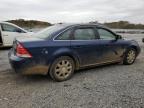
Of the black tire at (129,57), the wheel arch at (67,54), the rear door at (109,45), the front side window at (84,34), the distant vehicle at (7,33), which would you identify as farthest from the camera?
the distant vehicle at (7,33)

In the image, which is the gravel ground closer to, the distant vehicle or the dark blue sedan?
the dark blue sedan

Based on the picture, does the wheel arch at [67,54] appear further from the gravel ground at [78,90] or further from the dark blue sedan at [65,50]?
the gravel ground at [78,90]

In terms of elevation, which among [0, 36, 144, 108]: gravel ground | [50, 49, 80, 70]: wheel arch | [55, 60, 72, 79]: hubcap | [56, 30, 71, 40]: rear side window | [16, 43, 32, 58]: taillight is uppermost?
[56, 30, 71, 40]: rear side window

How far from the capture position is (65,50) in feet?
16.8

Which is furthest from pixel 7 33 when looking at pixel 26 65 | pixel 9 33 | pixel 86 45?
pixel 26 65

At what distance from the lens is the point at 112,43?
630 cm

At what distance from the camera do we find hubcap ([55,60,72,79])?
512 centimetres

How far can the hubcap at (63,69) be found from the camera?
5121 mm

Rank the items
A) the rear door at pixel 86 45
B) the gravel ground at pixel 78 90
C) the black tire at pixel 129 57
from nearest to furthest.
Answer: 1. the gravel ground at pixel 78 90
2. the rear door at pixel 86 45
3. the black tire at pixel 129 57

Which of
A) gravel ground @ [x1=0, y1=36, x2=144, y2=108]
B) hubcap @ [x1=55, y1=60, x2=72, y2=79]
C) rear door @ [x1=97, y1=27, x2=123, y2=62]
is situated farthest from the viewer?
rear door @ [x1=97, y1=27, x2=123, y2=62]

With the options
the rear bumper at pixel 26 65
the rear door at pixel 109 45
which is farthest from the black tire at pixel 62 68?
the rear door at pixel 109 45

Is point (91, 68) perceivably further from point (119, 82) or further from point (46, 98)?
point (46, 98)

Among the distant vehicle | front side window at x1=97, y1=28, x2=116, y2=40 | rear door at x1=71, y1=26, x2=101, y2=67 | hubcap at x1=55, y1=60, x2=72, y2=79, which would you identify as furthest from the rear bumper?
the distant vehicle

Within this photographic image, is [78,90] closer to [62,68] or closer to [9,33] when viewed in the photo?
[62,68]
